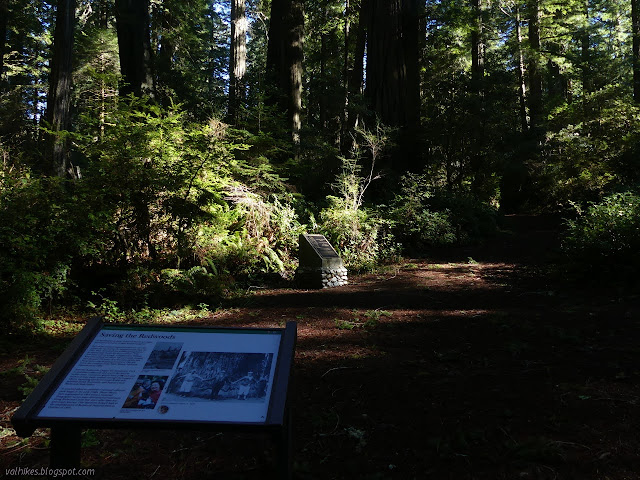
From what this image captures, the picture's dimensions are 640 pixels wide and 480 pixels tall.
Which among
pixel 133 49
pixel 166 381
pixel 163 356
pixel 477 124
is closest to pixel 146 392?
pixel 166 381

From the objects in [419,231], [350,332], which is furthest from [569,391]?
[419,231]

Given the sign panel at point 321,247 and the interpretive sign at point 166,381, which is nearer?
the interpretive sign at point 166,381

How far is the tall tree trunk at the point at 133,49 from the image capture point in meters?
10.9

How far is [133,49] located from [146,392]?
11308mm

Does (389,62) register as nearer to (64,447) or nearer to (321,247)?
(321,247)

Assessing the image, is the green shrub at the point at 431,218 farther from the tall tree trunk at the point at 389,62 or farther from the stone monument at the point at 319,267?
the stone monument at the point at 319,267

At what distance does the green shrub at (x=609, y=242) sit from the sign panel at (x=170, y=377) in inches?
249

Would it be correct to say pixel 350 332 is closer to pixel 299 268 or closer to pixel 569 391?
pixel 569 391

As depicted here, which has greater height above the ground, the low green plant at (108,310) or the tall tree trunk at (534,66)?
the tall tree trunk at (534,66)

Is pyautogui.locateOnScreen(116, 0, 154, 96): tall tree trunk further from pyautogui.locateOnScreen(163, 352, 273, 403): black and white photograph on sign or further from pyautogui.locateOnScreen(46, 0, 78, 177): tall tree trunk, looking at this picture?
pyautogui.locateOnScreen(163, 352, 273, 403): black and white photograph on sign

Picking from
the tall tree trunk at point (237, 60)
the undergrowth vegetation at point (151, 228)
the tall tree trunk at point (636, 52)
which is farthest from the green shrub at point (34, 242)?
the tall tree trunk at point (636, 52)

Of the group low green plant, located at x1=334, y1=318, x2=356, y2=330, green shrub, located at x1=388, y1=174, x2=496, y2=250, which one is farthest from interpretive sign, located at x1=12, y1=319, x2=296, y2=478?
green shrub, located at x1=388, y1=174, x2=496, y2=250

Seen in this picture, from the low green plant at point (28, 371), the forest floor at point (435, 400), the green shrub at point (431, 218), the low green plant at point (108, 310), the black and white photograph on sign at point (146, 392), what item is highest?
the green shrub at point (431, 218)

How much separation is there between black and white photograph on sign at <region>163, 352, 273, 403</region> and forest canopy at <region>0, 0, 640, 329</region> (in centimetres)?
386
